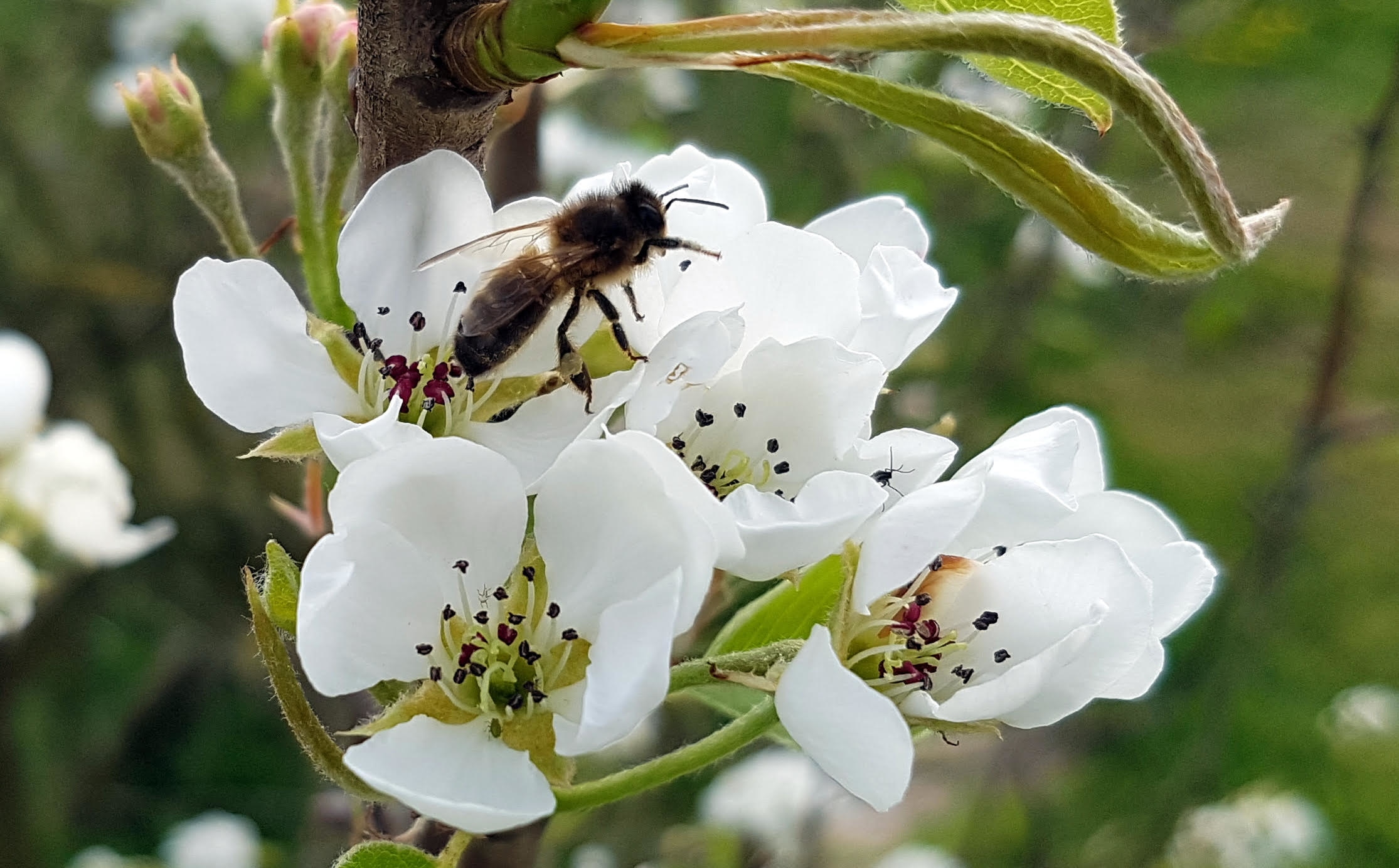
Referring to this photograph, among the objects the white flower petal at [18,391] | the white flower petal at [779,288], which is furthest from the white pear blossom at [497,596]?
the white flower petal at [18,391]

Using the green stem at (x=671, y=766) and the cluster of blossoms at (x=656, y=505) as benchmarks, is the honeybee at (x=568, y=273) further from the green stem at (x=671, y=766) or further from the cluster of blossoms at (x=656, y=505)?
the green stem at (x=671, y=766)

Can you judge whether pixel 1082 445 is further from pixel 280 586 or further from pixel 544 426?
pixel 280 586

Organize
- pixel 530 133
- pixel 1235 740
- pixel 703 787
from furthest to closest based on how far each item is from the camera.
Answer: pixel 703 787, pixel 1235 740, pixel 530 133

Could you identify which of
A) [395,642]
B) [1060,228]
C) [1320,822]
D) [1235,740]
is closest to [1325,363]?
[1235,740]

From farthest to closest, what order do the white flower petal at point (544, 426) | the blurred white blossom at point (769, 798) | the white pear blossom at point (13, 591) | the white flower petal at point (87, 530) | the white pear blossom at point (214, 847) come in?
the blurred white blossom at point (769, 798)
the white pear blossom at point (214, 847)
the white flower petal at point (87, 530)
the white pear blossom at point (13, 591)
the white flower petal at point (544, 426)

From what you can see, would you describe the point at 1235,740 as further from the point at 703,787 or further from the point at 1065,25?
the point at 1065,25

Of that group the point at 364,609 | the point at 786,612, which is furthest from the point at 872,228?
the point at 364,609
